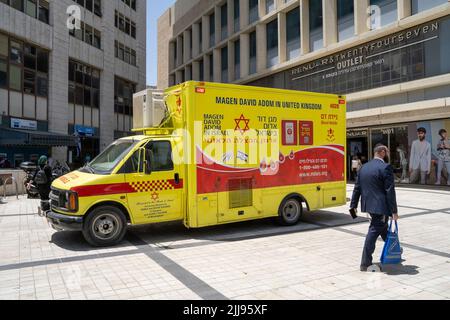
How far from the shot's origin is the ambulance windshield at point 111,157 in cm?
783

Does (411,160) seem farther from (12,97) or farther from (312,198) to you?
(12,97)

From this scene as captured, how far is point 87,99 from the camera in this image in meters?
31.0

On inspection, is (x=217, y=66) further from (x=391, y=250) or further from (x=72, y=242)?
(x=391, y=250)

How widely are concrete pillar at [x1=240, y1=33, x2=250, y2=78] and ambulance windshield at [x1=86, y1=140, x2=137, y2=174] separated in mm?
23900

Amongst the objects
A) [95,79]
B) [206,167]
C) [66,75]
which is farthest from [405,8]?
[95,79]

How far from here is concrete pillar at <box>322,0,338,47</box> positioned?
23.3 meters

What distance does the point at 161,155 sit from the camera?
814 centimetres

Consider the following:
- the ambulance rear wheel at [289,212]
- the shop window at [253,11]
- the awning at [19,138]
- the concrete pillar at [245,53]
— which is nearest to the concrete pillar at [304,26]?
the shop window at [253,11]

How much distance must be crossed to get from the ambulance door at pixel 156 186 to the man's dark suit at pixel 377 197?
3800mm

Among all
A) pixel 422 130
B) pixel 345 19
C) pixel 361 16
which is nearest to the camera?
pixel 422 130

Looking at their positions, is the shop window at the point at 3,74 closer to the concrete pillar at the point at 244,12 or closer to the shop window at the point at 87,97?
the shop window at the point at 87,97

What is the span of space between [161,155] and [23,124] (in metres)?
18.6

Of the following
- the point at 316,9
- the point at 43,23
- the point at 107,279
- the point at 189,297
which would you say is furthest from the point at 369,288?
the point at 43,23
